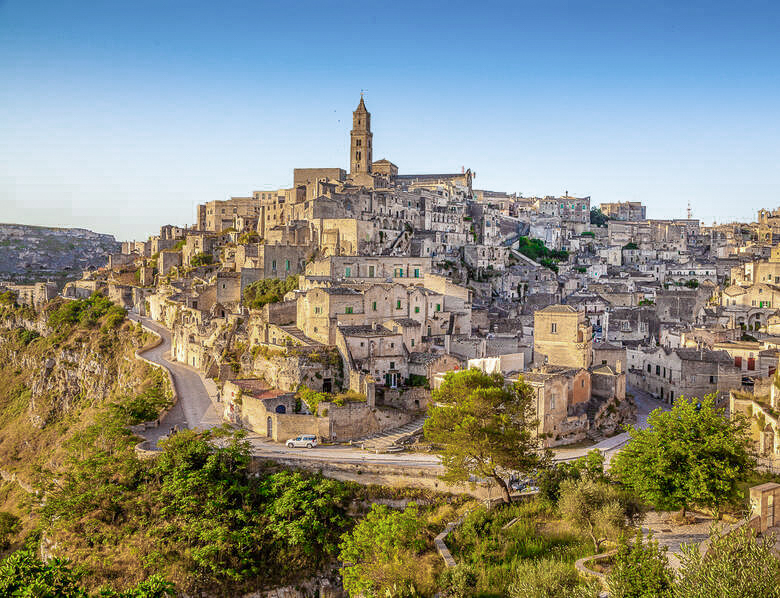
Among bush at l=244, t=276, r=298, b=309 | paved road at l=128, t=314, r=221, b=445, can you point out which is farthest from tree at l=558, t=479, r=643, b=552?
bush at l=244, t=276, r=298, b=309

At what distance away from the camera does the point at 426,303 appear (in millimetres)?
44531

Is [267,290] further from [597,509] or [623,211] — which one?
[623,211]

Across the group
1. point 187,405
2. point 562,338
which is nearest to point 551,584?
point 562,338

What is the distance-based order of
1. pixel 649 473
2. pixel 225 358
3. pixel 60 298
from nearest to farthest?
pixel 649 473 < pixel 225 358 < pixel 60 298

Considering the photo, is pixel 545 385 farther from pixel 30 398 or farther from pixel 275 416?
pixel 30 398

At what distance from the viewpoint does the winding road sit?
29.6 meters

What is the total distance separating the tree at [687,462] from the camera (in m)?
→ 20.9

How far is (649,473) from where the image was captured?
71.1 feet

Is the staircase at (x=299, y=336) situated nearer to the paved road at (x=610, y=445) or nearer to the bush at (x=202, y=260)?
the paved road at (x=610, y=445)

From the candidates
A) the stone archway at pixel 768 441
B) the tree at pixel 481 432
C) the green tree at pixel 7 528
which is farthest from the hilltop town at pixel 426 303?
the green tree at pixel 7 528

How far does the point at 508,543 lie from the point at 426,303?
78.7 feet

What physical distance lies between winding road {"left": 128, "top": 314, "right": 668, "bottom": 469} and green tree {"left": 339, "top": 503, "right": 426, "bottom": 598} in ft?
15.9

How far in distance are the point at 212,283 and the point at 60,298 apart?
3142cm

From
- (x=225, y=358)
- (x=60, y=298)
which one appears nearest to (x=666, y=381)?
(x=225, y=358)
